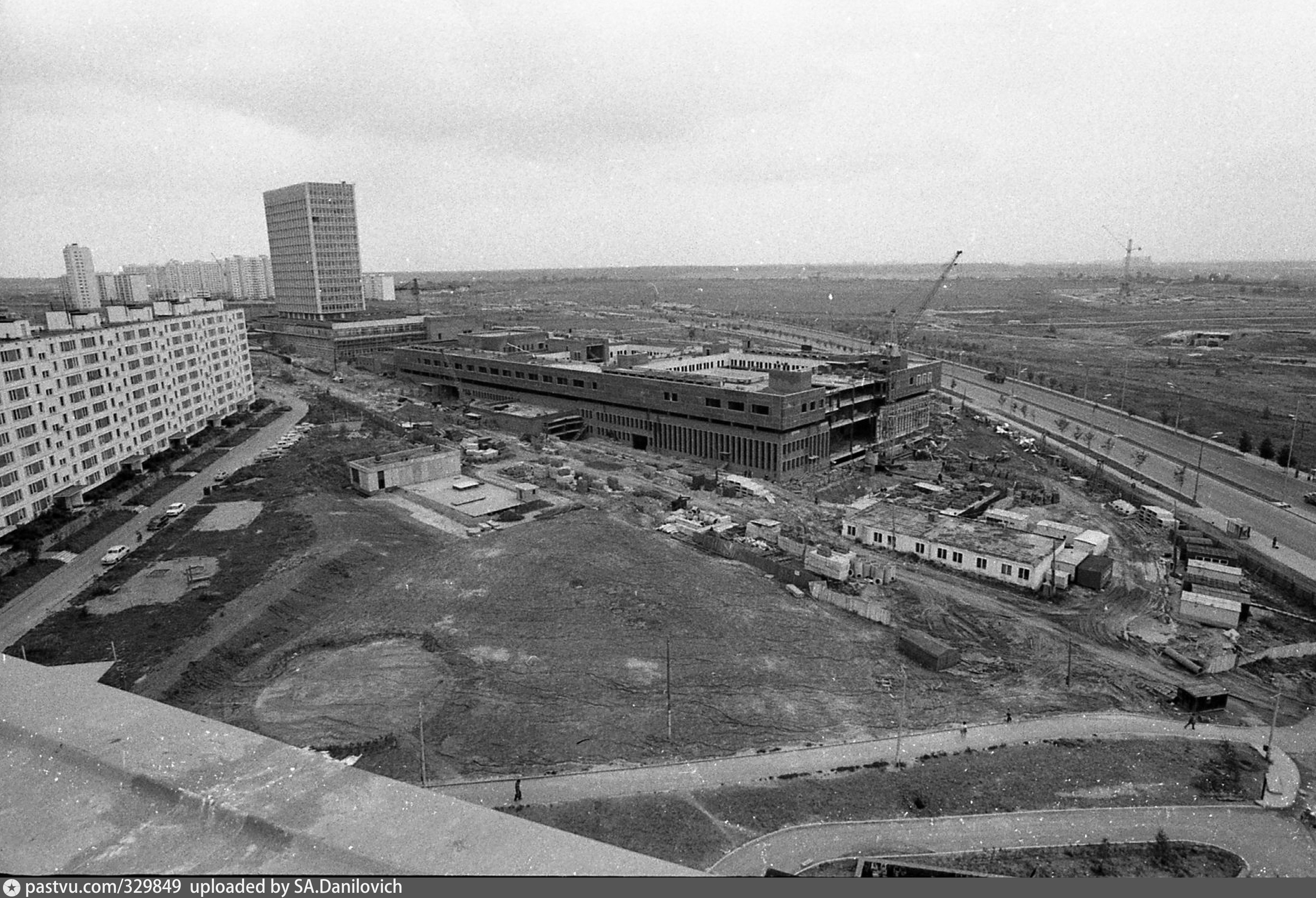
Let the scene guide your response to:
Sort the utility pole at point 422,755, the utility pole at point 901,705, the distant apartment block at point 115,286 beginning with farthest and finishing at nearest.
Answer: the distant apartment block at point 115,286 → the utility pole at point 901,705 → the utility pole at point 422,755

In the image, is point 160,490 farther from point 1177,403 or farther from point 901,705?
point 1177,403

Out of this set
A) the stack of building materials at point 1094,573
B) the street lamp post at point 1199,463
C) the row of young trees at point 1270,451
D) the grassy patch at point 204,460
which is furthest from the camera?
the row of young trees at point 1270,451

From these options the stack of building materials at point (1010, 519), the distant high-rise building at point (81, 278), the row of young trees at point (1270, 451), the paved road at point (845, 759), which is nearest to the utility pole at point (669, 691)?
the paved road at point (845, 759)

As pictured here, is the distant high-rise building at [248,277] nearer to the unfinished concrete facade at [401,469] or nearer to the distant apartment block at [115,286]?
the distant apartment block at [115,286]

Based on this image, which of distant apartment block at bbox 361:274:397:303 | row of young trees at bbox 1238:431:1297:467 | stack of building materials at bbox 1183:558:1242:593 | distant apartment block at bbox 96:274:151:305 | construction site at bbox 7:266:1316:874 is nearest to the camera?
construction site at bbox 7:266:1316:874

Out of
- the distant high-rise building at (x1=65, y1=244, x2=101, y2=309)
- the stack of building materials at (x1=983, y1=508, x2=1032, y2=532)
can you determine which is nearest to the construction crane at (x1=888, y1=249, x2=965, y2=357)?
the stack of building materials at (x1=983, y1=508, x2=1032, y2=532)

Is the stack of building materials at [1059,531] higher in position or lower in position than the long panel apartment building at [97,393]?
lower

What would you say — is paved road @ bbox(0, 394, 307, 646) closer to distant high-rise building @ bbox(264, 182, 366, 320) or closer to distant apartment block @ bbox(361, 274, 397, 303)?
distant high-rise building @ bbox(264, 182, 366, 320)
